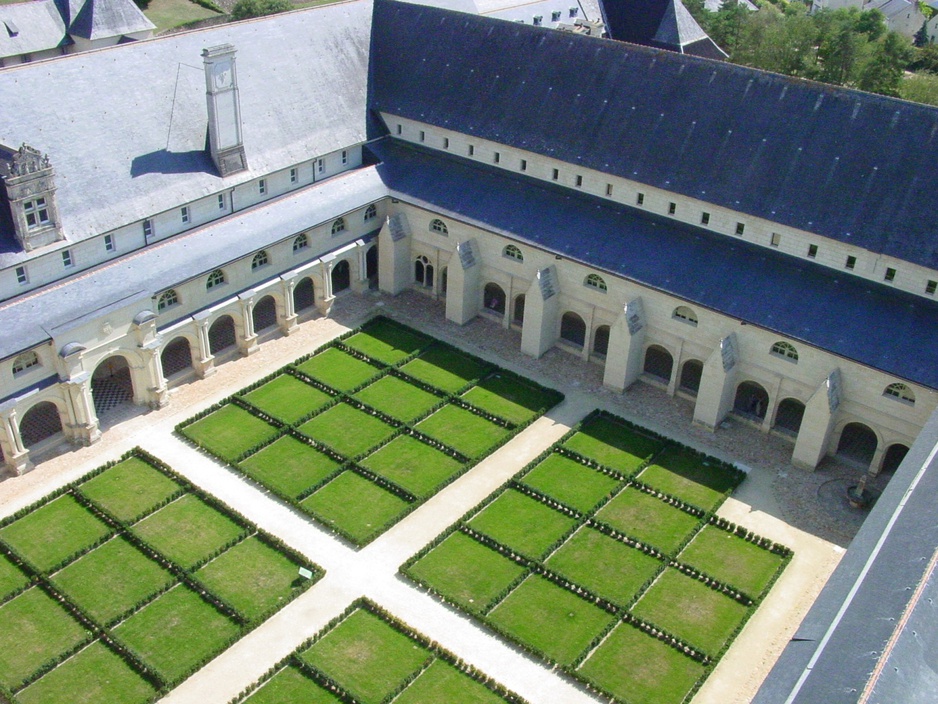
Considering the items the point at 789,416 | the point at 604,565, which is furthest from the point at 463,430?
the point at 789,416

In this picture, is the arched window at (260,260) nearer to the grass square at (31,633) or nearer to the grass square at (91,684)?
the grass square at (31,633)

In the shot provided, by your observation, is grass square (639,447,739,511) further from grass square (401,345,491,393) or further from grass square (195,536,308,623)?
grass square (195,536,308,623)

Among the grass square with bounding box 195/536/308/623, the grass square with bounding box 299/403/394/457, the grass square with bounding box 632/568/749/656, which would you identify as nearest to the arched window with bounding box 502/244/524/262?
the grass square with bounding box 299/403/394/457

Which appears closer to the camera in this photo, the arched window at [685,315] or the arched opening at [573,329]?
the arched window at [685,315]

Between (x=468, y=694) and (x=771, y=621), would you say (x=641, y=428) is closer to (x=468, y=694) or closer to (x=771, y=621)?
(x=771, y=621)

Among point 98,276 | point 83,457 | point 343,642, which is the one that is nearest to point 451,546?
point 343,642

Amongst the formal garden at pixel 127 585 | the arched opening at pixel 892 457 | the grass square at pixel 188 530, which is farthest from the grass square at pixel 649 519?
the grass square at pixel 188 530
